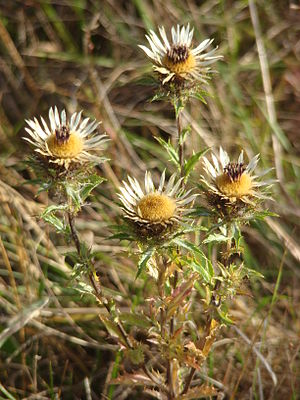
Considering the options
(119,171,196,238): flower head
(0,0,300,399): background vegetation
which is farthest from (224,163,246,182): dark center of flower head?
(0,0,300,399): background vegetation

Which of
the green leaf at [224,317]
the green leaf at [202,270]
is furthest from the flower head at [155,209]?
the green leaf at [224,317]

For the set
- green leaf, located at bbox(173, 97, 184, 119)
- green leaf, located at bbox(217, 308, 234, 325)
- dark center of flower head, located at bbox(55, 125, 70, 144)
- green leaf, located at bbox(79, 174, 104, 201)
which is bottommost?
green leaf, located at bbox(217, 308, 234, 325)

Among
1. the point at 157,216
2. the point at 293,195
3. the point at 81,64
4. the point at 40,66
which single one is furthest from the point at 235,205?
the point at 40,66

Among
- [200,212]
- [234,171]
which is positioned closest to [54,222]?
[200,212]

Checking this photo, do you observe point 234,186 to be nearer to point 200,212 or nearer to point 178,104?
point 200,212

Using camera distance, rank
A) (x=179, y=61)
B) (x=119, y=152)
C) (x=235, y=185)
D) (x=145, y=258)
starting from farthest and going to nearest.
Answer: (x=119, y=152), (x=179, y=61), (x=235, y=185), (x=145, y=258)

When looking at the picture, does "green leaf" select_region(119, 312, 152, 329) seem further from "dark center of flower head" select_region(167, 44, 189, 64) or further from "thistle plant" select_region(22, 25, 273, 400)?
"dark center of flower head" select_region(167, 44, 189, 64)

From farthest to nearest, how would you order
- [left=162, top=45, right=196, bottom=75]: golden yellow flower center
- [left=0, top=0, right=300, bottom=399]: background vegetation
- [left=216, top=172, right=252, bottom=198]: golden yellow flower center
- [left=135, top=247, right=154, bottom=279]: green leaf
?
[left=0, top=0, right=300, bottom=399]: background vegetation → [left=162, top=45, right=196, bottom=75]: golden yellow flower center → [left=216, top=172, right=252, bottom=198]: golden yellow flower center → [left=135, top=247, right=154, bottom=279]: green leaf
